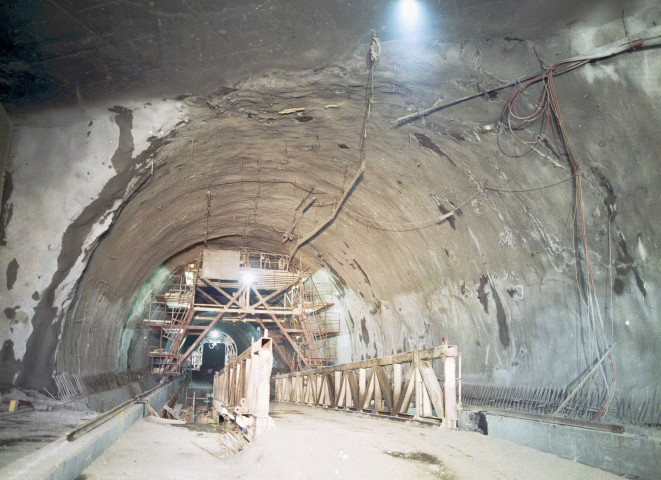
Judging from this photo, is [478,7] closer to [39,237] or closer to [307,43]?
[307,43]

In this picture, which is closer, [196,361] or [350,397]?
[350,397]

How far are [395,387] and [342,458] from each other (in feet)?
10.8

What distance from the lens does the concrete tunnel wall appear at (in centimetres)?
561

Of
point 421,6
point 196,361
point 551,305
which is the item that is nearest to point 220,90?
point 421,6

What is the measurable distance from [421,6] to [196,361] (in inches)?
1593

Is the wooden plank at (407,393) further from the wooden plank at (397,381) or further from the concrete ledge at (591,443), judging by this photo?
the concrete ledge at (591,443)

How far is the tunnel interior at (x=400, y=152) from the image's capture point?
550 centimetres

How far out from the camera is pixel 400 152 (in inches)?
346

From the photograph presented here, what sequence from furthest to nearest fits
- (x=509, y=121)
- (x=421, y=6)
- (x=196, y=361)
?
(x=196, y=361) < (x=509, y=121) < (x=421, y=6)

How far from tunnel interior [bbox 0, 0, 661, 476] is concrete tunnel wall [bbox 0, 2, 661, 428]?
3cm


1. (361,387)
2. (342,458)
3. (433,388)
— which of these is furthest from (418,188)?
(342,458)

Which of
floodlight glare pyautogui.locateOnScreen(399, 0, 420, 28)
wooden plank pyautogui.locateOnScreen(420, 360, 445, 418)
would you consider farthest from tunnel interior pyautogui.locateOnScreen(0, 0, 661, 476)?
wooden plank pyautogui.locateOnScreen(420, 360, 445, 418)

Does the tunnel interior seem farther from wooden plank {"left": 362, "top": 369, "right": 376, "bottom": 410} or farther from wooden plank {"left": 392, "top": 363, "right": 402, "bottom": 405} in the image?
wooden plank {"left": 362, "top": 369, "right": 376, "bottom": 410}

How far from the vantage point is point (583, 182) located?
612 cm
